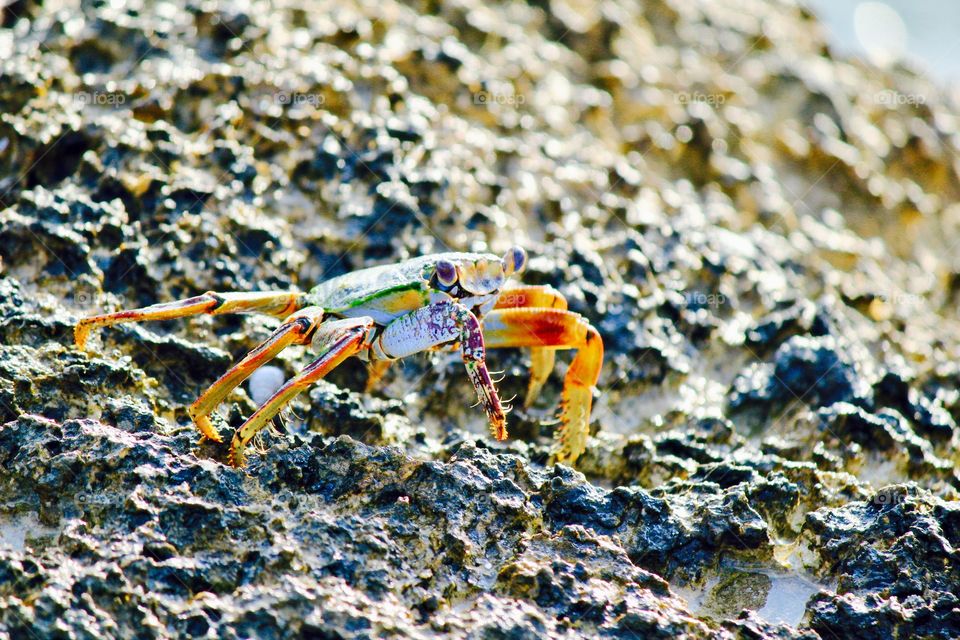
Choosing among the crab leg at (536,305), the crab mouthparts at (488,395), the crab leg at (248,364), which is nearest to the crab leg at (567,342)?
the crab leg at (536,305)

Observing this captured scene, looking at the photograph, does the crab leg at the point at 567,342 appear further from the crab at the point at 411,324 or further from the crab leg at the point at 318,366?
the crab leg at the point at 318,366

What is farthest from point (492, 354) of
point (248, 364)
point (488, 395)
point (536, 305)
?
point (248, 364)

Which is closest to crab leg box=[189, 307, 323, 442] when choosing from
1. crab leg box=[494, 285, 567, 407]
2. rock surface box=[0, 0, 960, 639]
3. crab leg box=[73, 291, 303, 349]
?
rock surface box=[0, 0, 960, 639]

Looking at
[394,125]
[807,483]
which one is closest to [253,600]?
[807,483]

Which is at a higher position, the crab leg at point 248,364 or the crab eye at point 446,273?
the crab eye at point 446,273

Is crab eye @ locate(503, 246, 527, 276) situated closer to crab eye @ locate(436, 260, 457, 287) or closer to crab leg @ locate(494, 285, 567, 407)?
crab leg @ locate(494, 285, 567, 407)

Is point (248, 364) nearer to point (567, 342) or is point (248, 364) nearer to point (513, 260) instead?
point (513, 260)
